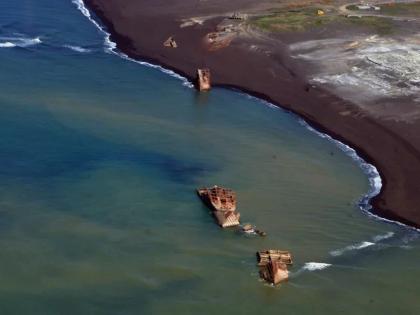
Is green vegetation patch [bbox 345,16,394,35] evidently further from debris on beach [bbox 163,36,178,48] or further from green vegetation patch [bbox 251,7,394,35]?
debris on beach [bbox 163,36,178,48]

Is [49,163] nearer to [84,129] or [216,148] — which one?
[84,129]

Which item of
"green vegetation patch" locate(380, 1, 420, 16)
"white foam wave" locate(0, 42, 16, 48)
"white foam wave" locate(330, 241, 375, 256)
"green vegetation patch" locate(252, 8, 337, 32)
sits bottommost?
"white foam wave" locate(330, 241, 375, 256)

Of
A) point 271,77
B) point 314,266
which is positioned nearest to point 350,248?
point 314,266

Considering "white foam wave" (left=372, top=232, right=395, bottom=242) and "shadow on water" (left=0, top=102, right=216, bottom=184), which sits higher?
"shadow on water" (left=0, top=102, right=216, bottom=184)

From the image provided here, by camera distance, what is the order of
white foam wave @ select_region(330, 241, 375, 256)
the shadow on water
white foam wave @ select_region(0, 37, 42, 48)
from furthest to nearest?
white foam wave @ select_region(0, 37, 42, 48), the shadow on water, white foam wave @ select_region(330, 241, 375, 256)

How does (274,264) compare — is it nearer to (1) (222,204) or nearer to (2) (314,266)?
(2) (314,266)

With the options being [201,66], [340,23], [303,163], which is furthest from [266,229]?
[340,23]

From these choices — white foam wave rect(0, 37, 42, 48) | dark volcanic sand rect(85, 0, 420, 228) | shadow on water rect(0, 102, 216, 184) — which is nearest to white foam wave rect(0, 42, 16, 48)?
white foam wave rect(0, 37, 42, 48)
